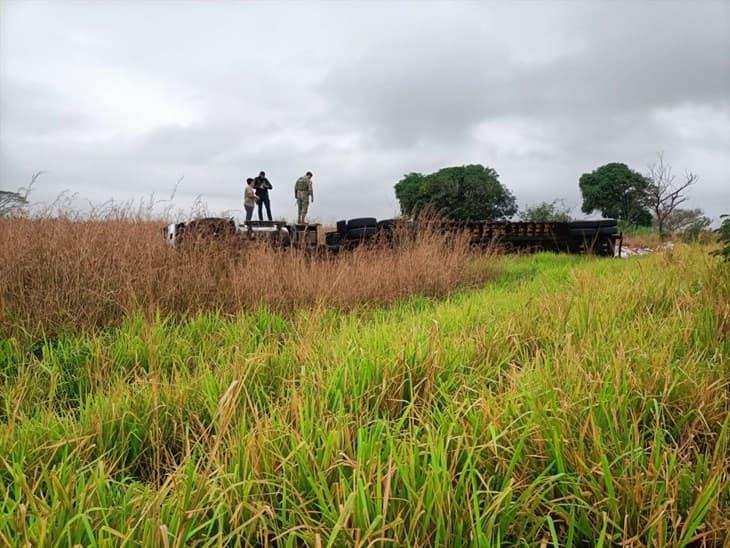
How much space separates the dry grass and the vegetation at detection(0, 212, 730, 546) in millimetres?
42

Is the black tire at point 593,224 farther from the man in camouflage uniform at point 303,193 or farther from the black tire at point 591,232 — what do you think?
the man in camouflage uniform at point 303,193

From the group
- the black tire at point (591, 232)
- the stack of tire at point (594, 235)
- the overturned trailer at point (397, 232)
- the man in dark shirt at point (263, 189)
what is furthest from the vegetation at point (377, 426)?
the man in dark shirt at point (263, 189)

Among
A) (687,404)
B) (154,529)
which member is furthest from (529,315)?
(154,529)

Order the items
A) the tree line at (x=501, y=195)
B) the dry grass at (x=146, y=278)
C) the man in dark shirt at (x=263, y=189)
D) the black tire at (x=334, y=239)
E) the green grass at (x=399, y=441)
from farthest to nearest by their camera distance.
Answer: the tree line at (x=501, y=195) < the man in dark shirt at (x=263, y=189) < the black tire at (x=334, y=239) < the dry grass at (x=146, y=278) < the green grass at (x=399, y=441)

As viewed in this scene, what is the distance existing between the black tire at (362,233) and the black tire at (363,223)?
3.8 inches

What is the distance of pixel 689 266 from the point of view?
466cm

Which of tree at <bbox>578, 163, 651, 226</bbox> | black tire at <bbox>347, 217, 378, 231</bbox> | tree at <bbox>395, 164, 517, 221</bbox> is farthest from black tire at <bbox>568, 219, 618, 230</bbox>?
tree at <bbox>578, 163, 651, 226</bbox>

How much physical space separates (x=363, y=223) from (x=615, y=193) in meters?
33.9

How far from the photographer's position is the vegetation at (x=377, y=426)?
1.12m

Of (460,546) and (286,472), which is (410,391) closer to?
(286,472)

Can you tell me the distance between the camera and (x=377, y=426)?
4.92 ft

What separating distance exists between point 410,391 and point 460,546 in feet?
3.10

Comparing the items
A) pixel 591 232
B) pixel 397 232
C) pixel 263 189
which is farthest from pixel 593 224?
pixel 263 189

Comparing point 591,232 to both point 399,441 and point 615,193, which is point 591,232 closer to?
point 399,441
